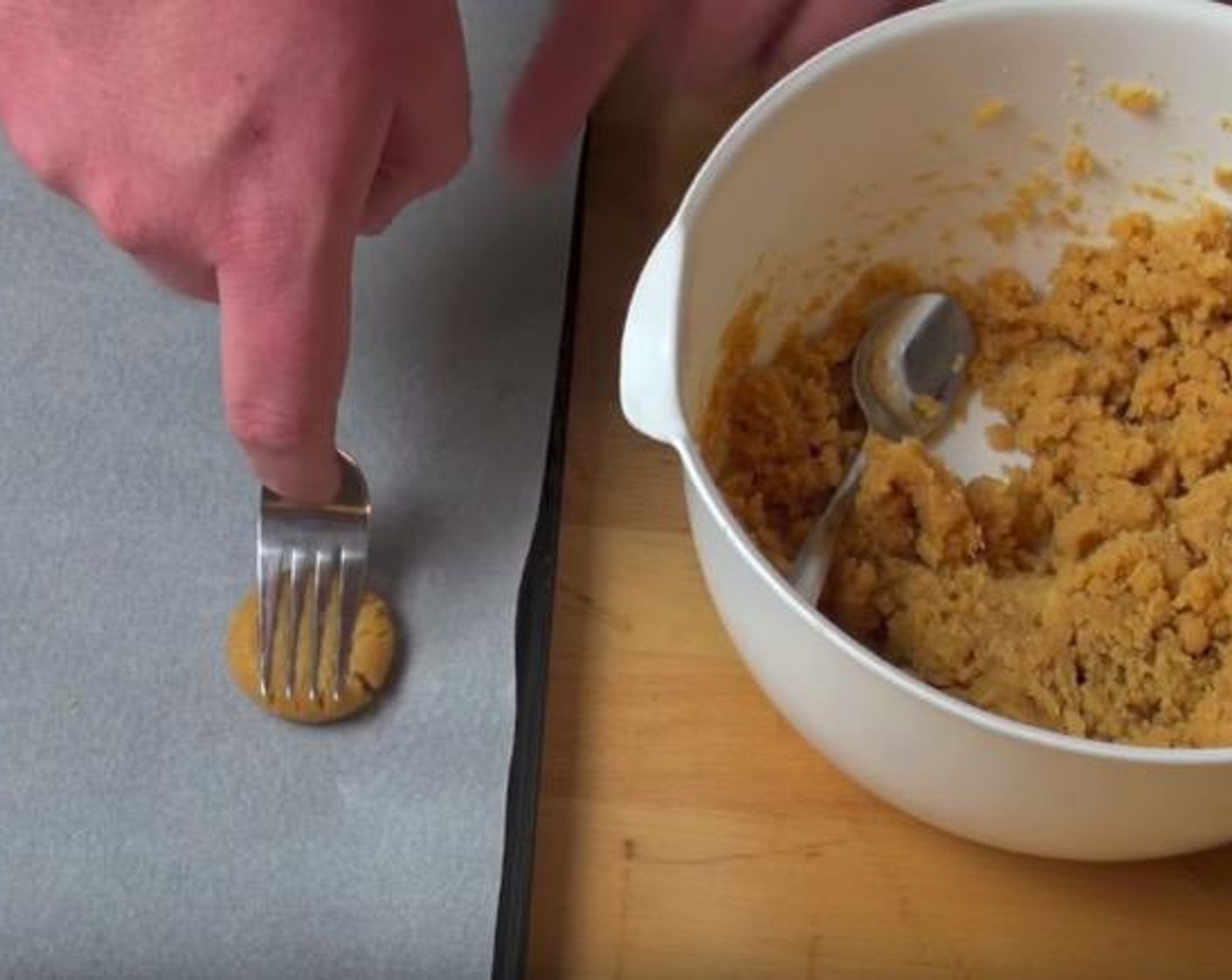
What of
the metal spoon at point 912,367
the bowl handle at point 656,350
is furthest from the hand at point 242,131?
the metal spoon at point 912,367

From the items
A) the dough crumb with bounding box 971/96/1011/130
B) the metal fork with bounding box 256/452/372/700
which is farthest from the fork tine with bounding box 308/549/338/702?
the dough crumb with bounding box 971/96/1011/130

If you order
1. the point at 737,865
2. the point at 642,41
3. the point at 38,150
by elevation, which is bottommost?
the point at 737,865

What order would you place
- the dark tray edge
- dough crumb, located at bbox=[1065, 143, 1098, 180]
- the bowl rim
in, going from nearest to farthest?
1. the bowl rim
2. the dark tray edge
3. dough crumb, located at bbox=[1065, 143, 1098, 180]

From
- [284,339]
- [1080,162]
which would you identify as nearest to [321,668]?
[284,339]

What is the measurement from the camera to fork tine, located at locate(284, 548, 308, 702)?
67 cm

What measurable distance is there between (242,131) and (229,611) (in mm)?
231

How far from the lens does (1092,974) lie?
623 millimetres

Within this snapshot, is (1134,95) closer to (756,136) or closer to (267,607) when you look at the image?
(756,136)

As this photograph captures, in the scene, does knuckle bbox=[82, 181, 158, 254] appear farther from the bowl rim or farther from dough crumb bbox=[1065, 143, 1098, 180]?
dough crumb bbox=[1065, 143, 1098, 180]

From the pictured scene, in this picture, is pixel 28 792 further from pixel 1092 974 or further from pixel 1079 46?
pixel 1079 46

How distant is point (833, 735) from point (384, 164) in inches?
10.5

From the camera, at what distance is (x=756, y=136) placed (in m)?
0.63

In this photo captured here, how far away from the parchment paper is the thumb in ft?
0.35

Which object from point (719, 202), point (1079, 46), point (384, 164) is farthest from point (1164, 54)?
point (384, 164)
